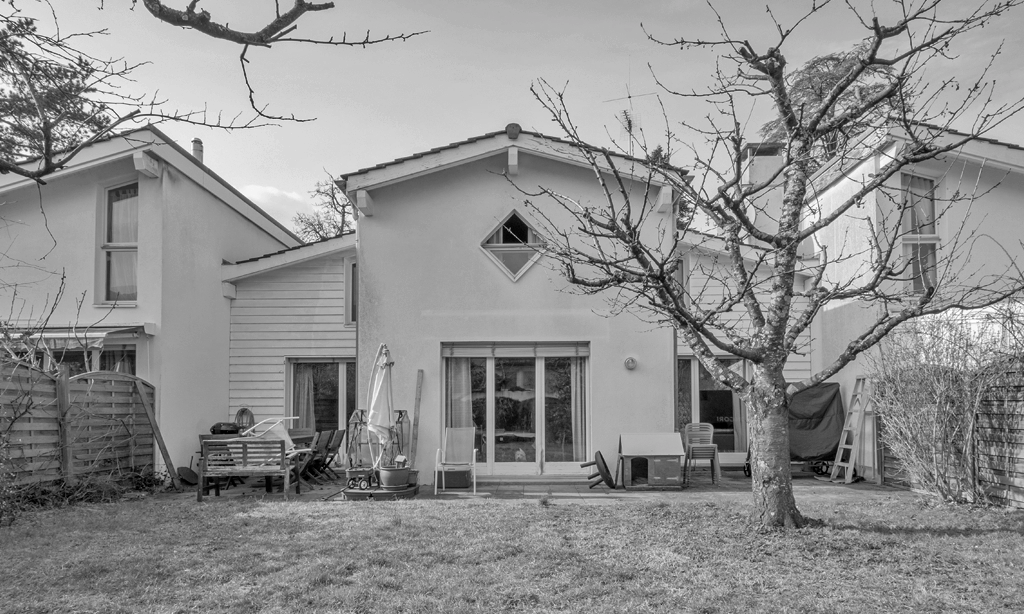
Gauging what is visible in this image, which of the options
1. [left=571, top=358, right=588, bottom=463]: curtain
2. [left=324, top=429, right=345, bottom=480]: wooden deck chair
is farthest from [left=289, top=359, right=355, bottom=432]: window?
[left=571, top=358, right=588, bottom=463]: curtain

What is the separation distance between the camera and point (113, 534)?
7.95 metres

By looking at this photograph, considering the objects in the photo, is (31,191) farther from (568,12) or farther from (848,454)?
(848,454)

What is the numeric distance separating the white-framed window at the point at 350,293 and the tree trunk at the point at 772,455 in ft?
29.6

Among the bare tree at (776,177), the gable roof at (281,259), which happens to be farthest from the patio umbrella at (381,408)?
the bare tree at (776,177)

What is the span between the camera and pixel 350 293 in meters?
15.0

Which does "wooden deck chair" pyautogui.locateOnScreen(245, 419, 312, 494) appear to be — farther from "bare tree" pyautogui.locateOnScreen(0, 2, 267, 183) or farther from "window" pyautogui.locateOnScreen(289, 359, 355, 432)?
"bare tree" pyautogui.locateOnScreen(0, 2, 267, 183)

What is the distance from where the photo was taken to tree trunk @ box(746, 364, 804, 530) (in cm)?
752

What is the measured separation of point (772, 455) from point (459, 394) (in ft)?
20.2

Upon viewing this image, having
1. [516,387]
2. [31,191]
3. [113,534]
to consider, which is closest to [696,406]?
[516,387]

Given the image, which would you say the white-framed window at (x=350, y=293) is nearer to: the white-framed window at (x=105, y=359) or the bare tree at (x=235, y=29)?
the white-framed window at (x=105, y=359)

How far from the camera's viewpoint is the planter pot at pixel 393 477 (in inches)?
421

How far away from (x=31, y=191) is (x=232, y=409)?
5.01 metres

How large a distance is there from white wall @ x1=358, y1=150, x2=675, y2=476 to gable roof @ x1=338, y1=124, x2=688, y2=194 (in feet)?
1.24

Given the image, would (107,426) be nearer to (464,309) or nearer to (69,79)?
(464,309)
